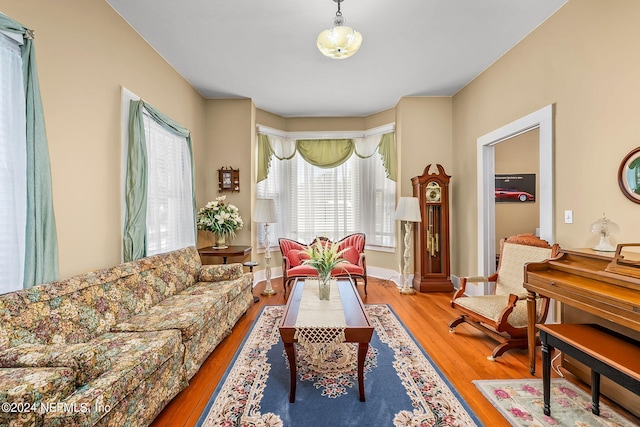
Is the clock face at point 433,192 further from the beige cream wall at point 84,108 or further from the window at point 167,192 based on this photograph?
the beige cream wall at point 84,108

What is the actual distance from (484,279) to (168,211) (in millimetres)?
3809

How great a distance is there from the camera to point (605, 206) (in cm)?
217

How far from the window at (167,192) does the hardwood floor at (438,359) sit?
136cm

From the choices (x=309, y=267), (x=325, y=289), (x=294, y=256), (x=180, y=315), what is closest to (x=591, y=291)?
(x=325, y=289)

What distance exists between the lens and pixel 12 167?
→ 1.67 meters

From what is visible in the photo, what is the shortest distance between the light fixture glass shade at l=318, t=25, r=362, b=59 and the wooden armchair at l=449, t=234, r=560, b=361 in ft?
7.99

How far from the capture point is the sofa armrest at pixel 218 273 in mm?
3361

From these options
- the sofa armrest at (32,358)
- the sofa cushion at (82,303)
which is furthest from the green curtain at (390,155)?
the sofa armrest at (32,358)

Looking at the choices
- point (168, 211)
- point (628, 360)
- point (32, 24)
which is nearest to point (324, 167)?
point (168, 211)

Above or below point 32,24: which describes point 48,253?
below

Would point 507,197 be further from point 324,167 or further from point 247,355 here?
point 247,355

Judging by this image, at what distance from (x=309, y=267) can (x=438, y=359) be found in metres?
2.19

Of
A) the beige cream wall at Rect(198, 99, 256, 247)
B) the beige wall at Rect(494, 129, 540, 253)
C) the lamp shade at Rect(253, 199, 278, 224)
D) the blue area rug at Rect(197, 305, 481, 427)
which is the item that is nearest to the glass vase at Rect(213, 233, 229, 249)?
the beige cream wall at Rect(198, 99, 256, 247)

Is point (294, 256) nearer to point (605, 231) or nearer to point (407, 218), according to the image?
point (407, 218)
